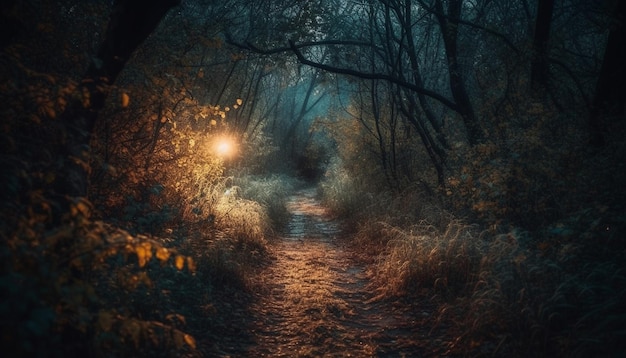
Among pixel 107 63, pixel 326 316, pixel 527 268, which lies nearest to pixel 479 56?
pixel 527 268

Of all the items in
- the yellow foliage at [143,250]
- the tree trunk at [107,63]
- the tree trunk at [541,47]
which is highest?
the tree trunk at [541,47]

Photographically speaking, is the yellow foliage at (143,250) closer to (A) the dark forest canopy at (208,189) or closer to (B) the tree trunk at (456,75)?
(A) the dark forest canopy at (208,189)

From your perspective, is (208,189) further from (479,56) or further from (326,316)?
(479,56)

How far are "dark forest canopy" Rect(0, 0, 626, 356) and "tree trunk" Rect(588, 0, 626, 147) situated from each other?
2cm

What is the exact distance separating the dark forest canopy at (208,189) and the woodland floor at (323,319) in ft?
1.51

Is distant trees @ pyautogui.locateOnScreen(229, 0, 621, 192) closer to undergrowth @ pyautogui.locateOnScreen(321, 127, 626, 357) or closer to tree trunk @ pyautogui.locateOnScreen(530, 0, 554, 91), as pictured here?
tree trunk @ pyautogui.locateOnScreen(530, 0, 554, 91)

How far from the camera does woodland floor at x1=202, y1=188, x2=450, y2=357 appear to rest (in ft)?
14.0

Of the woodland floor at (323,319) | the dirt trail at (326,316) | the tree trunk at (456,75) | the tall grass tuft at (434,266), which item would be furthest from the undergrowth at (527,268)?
the tree trunk at (456,75)

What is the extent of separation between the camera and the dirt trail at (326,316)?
14.2ft

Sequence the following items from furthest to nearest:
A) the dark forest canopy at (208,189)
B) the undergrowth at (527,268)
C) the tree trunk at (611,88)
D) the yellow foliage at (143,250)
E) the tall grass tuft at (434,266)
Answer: the tree trunk at (611,88), the tall grass tuft at (434,266), the undergrowth at (527,268), the dark forest canopy at (208,189), the yellow foliage at (143,250)

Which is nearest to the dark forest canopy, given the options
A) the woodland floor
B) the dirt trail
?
the woodland floor

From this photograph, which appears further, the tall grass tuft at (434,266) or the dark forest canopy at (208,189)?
the tall grass tuft at (434,266)

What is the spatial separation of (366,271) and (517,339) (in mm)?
3692

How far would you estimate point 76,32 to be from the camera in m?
4.77
